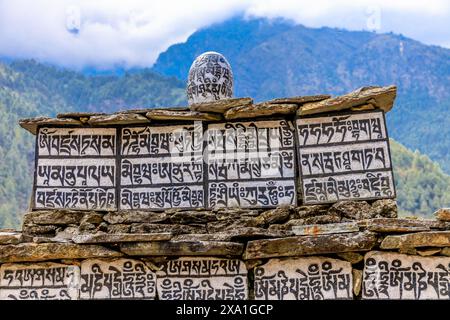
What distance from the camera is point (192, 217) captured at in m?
9.70

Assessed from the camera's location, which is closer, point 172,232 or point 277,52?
point 172,232

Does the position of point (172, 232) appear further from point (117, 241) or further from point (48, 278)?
point (48, 278)

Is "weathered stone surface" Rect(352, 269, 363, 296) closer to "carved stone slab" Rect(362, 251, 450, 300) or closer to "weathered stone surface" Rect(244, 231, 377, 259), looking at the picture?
"carved stone slab" Rect(362, 251, 450, 300)

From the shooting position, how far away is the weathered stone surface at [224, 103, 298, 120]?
9758 millimetres

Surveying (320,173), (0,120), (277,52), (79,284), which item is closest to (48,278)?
(79,284)

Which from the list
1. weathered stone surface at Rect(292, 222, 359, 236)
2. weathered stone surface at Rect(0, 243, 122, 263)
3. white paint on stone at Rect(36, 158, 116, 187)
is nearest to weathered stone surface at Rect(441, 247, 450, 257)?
weathered stone surface at Rect(292, 222, 359, 236)

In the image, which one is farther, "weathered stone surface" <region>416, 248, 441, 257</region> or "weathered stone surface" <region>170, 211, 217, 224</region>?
"weathered stone surface" <region>170, 211, 217, 224</region>

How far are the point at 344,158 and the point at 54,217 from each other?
366 cm

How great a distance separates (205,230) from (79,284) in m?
1.65

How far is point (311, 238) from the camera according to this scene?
9.04 metres

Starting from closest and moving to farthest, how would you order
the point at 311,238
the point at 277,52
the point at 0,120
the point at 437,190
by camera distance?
the point at 311,238 < the point at 437,190 < the point at 0,120 < the point at 277,52

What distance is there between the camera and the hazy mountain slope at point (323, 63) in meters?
99.5

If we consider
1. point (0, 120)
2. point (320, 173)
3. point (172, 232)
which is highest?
point (0, 120)

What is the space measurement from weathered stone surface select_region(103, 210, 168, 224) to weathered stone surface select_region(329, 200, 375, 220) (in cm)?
213
